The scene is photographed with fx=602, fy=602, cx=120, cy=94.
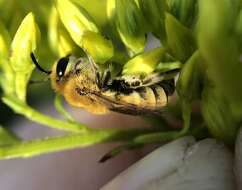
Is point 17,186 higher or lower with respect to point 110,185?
lower

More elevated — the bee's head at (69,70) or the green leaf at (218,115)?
the bee's head at (69,70)

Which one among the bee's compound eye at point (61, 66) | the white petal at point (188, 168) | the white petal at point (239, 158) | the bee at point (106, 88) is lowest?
the white petal at point (188, 168)

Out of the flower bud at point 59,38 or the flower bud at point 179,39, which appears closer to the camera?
the flower bud at point 179,39

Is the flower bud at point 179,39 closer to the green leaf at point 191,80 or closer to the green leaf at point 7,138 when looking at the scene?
the green leaf at point 191,80

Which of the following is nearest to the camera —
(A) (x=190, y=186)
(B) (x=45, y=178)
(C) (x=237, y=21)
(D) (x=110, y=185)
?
(C) (x=237, y=21)

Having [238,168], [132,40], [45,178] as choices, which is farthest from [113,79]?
[45,178]

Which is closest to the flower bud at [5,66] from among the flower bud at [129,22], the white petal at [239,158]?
the flower bud at [129,22]

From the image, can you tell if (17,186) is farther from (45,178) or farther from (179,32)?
(179,32)
